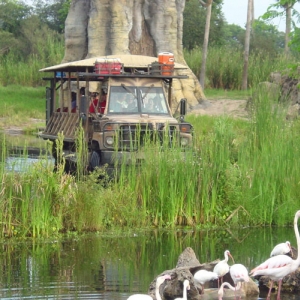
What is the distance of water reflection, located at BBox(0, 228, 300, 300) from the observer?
9695mm

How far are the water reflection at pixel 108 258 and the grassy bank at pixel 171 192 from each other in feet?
1.00

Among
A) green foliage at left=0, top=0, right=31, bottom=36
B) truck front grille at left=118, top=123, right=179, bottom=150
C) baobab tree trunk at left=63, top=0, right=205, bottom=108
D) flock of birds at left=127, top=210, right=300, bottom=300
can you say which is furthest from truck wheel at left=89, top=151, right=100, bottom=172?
green foliage at left=0, top=0, right=31, bottom=36

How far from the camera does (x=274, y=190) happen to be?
13828mm

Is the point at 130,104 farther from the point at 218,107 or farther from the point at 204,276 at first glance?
the point at 218,107

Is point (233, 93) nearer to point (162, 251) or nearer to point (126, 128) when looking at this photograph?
point (126, 128)

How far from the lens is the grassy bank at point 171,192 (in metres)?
12.2

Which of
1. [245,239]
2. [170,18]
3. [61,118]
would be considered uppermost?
[170,18]

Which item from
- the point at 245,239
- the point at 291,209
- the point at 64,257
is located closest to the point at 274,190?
the point at 291,209

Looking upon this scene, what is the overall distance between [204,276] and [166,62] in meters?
8.70

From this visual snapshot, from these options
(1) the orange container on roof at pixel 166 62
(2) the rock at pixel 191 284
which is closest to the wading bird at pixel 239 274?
(2) the rock at pixel 191 284

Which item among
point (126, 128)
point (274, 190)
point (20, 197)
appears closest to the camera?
point (20, 197)

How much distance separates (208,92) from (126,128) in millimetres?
18792

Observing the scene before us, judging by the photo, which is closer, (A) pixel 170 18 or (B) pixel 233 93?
(A) pixel 170 18

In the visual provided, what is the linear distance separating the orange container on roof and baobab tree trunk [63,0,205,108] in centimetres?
1084
